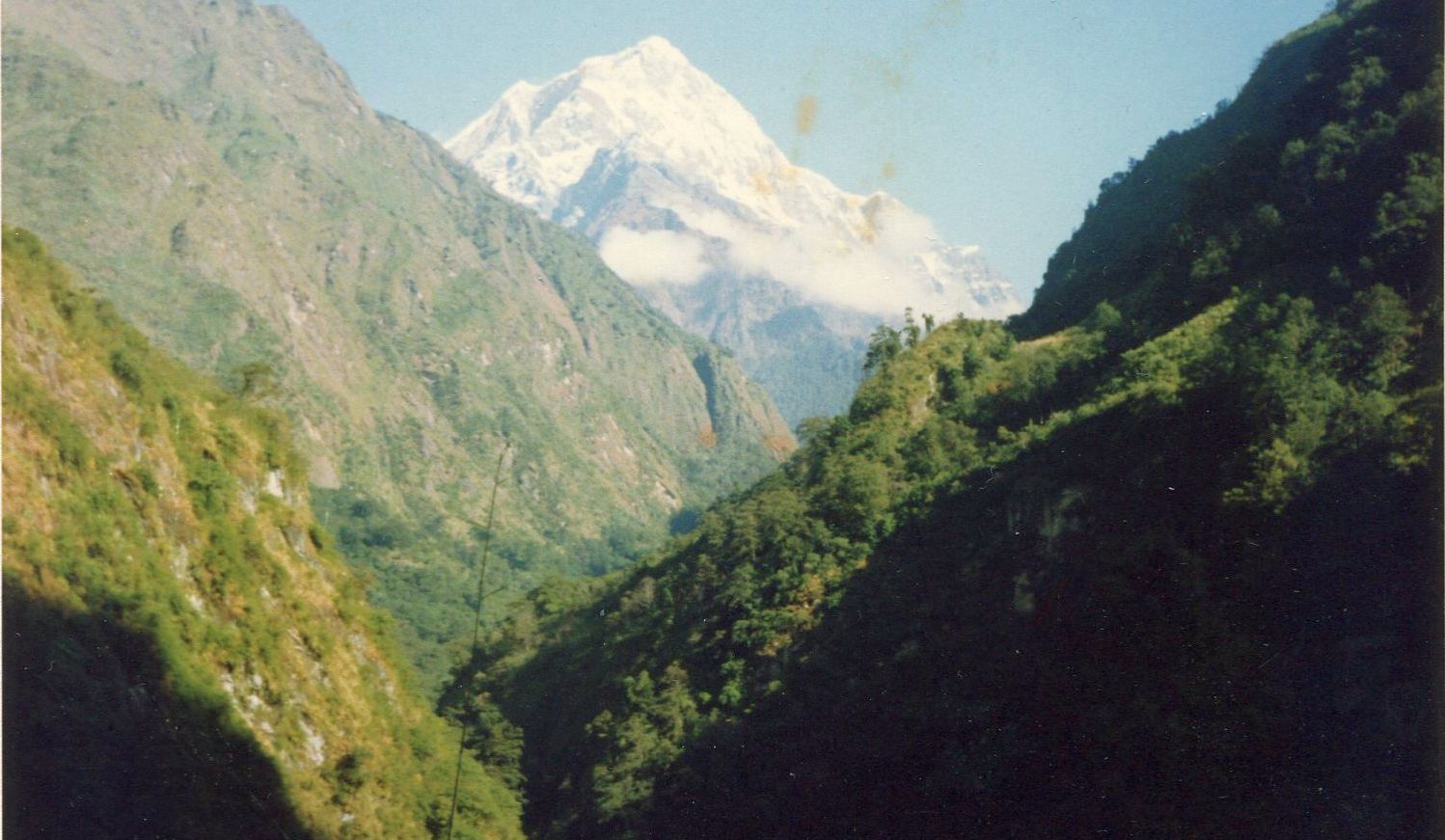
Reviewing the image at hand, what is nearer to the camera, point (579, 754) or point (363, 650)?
point (363, 650)

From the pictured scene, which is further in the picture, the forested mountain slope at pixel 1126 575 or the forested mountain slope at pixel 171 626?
the forested mountain slope at pixel 1126 575

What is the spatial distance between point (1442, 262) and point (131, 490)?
52828 mm

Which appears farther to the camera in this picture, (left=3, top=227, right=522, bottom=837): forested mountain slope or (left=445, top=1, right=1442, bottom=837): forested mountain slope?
(left=445, top=1, right=1442, bottom=837): forested mountain slope

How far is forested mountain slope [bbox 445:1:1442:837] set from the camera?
3525 cm

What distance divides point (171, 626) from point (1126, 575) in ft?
119

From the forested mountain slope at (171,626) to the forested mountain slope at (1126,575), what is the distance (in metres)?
9.08

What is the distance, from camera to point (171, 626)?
35.3 m

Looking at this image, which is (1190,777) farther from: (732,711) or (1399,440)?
(732,711)

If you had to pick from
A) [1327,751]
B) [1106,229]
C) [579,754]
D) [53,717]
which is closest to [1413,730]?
[1327,751]

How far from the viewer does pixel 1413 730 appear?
3198cm

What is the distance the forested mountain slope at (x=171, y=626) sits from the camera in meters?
27.1

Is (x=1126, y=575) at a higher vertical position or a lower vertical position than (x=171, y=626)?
lower

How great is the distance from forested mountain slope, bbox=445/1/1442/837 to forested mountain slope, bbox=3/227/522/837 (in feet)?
29.8

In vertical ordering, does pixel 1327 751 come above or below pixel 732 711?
below
